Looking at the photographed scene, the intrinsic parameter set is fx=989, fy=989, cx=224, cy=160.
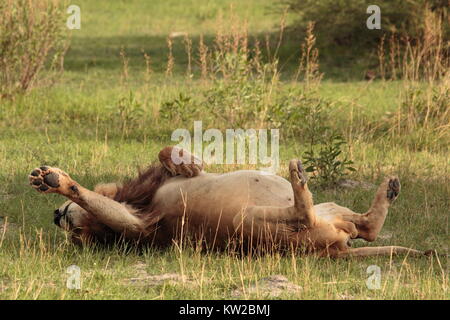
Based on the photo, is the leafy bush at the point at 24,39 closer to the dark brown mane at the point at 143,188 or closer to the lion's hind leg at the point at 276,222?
the dark brown mane at the point at 143,188

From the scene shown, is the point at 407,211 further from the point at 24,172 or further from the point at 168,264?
the point at 24,172

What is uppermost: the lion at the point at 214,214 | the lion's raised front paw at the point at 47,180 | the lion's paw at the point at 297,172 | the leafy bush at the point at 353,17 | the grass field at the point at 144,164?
the leafy bush at the point at 353,17

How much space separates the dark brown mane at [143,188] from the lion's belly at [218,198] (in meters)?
0.07

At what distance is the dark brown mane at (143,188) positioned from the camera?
5.81 metres

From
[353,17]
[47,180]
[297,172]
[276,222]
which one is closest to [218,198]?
[276,222]

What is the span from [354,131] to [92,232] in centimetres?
484

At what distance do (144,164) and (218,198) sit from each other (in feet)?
9.75

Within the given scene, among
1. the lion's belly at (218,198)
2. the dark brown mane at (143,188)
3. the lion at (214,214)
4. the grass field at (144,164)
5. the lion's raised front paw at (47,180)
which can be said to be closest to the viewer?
the grass field at (144,164)

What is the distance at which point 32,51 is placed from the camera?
1147 cm

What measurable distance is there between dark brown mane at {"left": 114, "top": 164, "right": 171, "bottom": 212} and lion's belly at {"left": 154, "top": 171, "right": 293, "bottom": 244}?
7cm

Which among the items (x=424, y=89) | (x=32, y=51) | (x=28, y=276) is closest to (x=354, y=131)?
(x=424, y=89)

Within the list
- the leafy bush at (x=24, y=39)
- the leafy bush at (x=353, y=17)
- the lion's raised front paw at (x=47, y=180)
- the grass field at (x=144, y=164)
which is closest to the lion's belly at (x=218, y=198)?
the grass field at (x=144, y=164)

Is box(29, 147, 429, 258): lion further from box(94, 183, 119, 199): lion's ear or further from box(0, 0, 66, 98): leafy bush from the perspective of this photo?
box(0, 0, 66, 98): leafy bush
